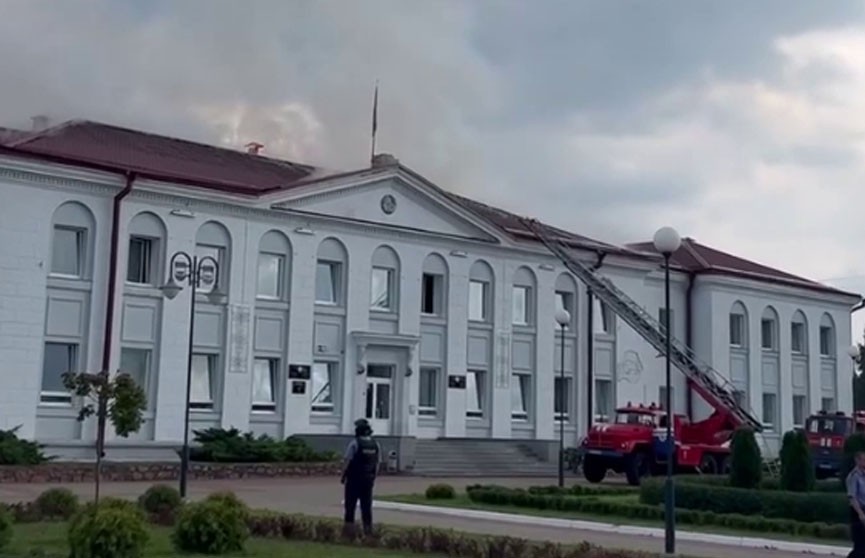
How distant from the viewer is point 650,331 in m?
40.5

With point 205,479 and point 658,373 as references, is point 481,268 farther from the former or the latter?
point 205,479

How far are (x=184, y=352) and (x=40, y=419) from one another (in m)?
4.57

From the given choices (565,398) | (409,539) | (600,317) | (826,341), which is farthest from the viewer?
(826,341)

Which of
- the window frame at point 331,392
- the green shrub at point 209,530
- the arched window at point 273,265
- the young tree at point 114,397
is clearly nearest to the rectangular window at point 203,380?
the arched window at point 273,265

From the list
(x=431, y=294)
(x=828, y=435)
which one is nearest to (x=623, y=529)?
(x=828, y=435)

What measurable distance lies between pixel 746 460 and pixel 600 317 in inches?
886

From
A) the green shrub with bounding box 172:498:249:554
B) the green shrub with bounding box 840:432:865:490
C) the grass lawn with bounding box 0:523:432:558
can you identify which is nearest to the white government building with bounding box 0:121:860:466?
the green shrub with bounding box 840:432:865:490

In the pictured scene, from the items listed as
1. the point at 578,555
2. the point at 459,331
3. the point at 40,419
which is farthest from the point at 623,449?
the point at 578,555

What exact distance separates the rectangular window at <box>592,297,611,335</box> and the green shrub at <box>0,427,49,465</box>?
2244 centimetres

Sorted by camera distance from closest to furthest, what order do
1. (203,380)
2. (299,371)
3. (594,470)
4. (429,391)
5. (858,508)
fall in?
(858,508) < (594,470) < (203,380) < (299,371) < (429,391)

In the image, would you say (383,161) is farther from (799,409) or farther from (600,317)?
(799,409)

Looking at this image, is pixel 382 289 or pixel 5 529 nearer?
pixel 5 529

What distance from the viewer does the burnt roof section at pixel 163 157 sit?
3397 cm

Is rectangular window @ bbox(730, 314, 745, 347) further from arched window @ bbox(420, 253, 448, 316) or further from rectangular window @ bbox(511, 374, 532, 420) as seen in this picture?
arched window @ bbox(420, 253, 448, 316)
